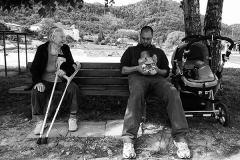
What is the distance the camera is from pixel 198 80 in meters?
3.56

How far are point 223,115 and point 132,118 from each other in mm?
1486

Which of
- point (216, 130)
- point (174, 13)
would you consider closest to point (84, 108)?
point (216, 130)

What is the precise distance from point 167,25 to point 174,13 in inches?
1106

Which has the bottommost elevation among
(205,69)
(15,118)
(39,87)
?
(15,118)

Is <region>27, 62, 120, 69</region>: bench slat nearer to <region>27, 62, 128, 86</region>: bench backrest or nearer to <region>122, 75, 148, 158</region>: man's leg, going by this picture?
<region>27, 62, 128, 86</region>: bench backrest

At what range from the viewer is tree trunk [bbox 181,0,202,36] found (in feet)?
16.3

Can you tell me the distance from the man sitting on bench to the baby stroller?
25 cm

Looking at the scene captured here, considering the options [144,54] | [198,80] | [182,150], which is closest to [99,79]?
[144,54]

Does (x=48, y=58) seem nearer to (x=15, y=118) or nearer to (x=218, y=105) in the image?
(x=15, y=118)

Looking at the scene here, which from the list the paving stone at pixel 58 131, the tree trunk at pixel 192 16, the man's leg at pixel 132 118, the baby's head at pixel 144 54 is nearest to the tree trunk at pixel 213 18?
the tree trunk at pixel 192 16

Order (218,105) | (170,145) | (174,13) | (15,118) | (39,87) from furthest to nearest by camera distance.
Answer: (174,13)
(15,118)
(218,105)
(39,87)
(170,145)

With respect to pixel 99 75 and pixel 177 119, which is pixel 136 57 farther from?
pixel 177 119

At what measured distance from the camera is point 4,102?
496 cm

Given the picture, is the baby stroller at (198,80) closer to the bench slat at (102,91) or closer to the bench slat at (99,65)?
the bench slat at (102,91)
